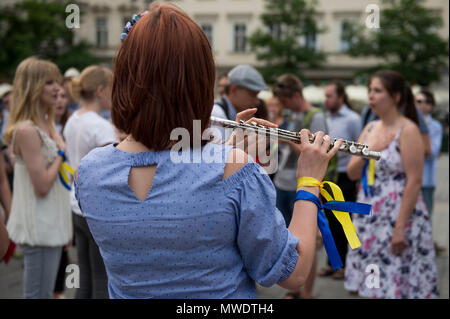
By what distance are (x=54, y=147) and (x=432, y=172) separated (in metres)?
4.23

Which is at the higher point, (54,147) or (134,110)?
(134,110)

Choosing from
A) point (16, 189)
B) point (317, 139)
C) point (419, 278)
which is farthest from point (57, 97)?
point (419, 278)

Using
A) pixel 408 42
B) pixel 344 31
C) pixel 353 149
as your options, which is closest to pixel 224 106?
pixel 353 149

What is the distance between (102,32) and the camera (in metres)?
37.7

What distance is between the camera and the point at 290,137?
72.9 inches

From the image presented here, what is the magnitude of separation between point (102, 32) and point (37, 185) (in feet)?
120

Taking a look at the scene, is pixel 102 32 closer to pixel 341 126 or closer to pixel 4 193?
pixel 341 126

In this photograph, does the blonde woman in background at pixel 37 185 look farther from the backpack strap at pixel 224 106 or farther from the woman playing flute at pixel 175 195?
the woman playing flute at pixel 175 195

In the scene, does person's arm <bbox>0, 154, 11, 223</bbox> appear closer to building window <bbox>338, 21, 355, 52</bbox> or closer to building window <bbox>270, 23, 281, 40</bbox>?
building window <bbox>338, 21, 355, 52</bbox>

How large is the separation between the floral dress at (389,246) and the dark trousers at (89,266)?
184 cm

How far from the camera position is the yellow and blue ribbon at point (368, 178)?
12.5 ft

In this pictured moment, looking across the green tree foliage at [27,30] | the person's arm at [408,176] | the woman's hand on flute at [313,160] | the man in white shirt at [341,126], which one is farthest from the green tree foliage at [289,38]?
the woman's hand on flute at [313,160]

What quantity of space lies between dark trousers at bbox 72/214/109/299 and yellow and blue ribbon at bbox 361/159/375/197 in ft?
6.55
